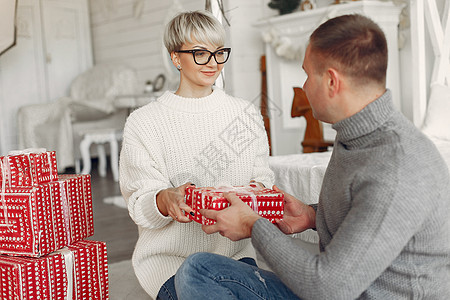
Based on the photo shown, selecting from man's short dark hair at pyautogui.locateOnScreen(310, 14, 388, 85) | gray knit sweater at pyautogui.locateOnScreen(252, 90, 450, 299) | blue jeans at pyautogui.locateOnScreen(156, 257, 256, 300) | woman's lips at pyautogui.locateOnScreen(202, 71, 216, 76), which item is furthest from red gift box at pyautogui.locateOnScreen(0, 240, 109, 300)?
man's short dark hair at pyautogui.locateOnScreen(310, 14, 388, 85)

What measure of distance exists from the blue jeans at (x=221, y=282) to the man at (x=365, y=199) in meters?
0.15

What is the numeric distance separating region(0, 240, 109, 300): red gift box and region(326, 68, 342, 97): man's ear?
1.05 metres

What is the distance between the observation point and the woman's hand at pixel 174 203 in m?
1.46

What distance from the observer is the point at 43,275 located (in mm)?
1639

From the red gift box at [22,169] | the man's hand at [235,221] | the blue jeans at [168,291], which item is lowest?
the blue jeans at [168,291]

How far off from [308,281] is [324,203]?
234 mm

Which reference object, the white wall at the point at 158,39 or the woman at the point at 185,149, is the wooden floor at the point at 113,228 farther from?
the white wall at the point at 158,39

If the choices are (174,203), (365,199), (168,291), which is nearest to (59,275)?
(168,291)

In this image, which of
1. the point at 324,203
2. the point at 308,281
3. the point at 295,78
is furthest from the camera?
the point at 295,78

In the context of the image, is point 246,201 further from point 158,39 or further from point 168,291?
point 158,39

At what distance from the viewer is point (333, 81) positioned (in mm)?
1075

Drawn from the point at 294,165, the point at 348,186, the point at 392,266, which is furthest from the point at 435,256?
the point at 294,165

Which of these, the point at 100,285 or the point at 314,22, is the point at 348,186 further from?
the point at 314,22

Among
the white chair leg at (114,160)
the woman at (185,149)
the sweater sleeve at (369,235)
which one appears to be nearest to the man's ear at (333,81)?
the sweater sleeve at (369,235)
